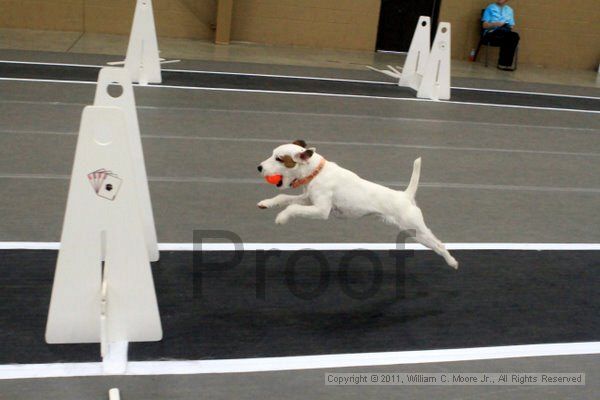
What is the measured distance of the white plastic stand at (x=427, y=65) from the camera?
10508 millimetres

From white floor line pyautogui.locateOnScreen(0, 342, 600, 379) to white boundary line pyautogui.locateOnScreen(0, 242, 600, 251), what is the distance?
4.54 ft

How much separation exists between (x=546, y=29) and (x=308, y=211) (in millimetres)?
12929

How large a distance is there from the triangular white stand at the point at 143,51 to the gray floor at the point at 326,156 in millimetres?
367

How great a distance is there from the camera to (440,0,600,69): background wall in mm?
14914

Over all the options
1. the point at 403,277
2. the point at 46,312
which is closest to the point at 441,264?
the point at 403,277

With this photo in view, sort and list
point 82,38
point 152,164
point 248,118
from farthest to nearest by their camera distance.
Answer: point 82,38 < point 248,118 < point 152,164

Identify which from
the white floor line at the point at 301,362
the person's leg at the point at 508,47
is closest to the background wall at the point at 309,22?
the person's leg at the point at 508,47

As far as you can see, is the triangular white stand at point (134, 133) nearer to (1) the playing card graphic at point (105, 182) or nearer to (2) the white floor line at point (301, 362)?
(1) the playing card graphic at point (105, 182)

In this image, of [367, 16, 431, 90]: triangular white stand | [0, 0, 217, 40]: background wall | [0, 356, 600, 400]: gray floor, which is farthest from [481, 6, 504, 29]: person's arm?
[0, 356, 600, 400]: gray floor

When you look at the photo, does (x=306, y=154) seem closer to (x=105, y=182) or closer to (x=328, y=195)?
(x=328, y=195)

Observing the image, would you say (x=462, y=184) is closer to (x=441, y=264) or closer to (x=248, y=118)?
(x=441, y=264)

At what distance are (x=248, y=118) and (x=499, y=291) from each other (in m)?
4.69

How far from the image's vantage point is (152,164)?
6.55 metres

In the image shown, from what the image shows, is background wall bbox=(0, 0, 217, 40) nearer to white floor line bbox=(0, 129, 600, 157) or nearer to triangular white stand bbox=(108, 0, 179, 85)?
triangular white stand bbox=(108, 0, 179, 85)
